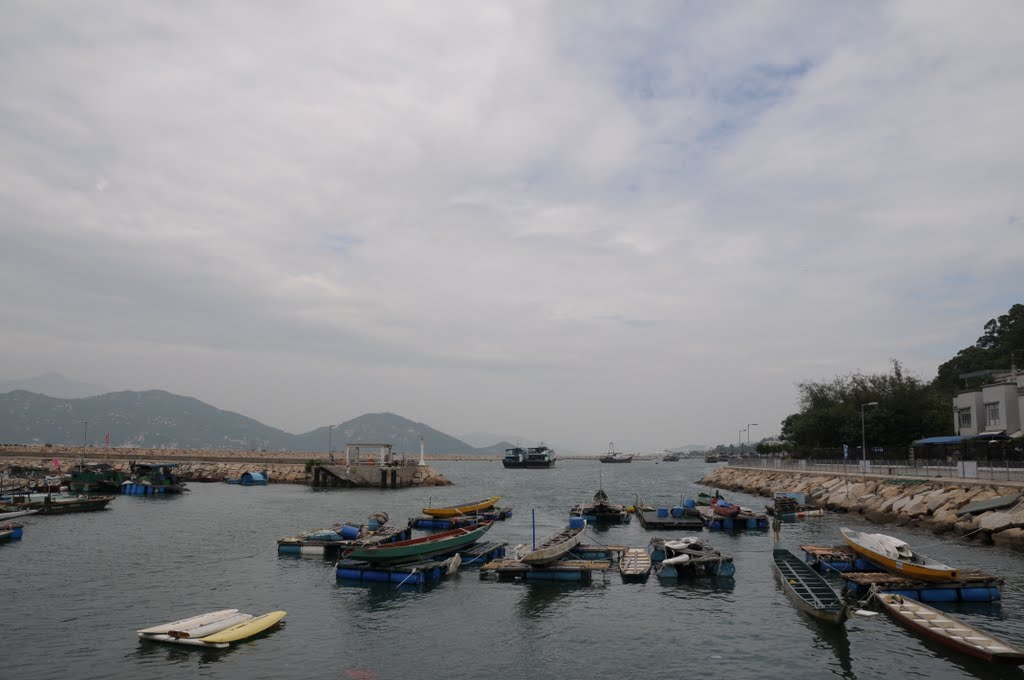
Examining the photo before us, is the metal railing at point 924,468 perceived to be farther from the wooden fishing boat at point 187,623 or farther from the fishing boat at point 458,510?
the wooden fishing boat at point 187,623

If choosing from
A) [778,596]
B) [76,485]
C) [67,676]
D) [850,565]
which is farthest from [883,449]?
[76,485]

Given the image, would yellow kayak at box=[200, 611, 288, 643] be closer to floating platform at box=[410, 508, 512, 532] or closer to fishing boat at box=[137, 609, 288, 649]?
fishing boat at box=[137, 609, 288, 649]

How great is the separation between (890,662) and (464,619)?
600 inches

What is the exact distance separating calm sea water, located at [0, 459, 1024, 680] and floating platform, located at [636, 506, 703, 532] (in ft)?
25.6

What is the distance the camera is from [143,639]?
919 inches

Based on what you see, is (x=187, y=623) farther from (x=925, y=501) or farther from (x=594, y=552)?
(x=925, y=501)

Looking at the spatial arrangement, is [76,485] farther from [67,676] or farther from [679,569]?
[679,569]

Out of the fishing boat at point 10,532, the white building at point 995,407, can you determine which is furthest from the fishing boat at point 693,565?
the white building at point 995,407

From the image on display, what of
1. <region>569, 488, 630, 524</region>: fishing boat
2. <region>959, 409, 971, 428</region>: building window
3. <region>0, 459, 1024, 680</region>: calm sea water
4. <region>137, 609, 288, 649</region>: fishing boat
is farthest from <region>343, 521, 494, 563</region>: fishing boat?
<region>959, 409, 971, 428</region>: building window

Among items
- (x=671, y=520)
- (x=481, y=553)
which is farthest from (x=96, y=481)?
(x=671, y=520)

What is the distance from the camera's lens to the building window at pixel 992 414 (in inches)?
2726

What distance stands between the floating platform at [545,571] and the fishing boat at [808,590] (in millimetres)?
8721

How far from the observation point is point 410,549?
3419cm

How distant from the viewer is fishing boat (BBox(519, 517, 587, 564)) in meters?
32.7
